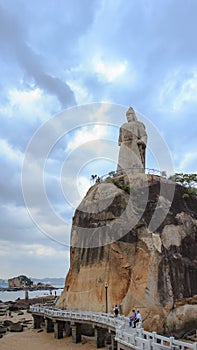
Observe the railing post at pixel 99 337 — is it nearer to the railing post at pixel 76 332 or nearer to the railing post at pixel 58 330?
the railing post at pixel 76 332

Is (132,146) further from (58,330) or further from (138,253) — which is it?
(58,330)

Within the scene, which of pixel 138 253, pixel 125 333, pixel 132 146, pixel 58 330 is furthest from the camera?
pixel 132 146

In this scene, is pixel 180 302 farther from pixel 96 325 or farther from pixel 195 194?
pixel 195 194

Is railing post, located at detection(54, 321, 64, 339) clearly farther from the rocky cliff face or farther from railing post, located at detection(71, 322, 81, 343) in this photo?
railing post, located at detection(71, 322, 81, 343)

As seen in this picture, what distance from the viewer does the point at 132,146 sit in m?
44.0

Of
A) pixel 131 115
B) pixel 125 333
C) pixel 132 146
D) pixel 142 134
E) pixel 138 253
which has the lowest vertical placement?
pixel 125 333

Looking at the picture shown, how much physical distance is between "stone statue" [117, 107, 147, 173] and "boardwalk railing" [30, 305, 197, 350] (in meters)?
17.3

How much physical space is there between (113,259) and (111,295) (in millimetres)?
3082

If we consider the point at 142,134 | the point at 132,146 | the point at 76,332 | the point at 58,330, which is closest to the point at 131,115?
the point at 142,134

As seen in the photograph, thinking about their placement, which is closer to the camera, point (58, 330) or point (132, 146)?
point (58, 330)

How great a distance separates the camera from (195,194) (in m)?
40.8

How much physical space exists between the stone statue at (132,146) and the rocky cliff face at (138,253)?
13.5ft

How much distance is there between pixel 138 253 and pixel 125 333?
48.5 ft

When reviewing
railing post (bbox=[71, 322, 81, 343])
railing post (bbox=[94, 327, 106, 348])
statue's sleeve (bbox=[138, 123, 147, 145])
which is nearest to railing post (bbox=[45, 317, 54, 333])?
railing post (bbox=[71, 322, 81, 343])
